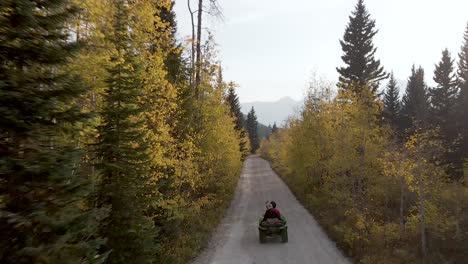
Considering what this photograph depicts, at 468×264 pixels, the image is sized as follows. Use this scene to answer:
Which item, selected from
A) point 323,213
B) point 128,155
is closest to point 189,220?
point 323,213

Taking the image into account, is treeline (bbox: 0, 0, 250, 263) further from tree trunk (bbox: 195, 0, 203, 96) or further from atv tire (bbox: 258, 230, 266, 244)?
atv tire (bbox: 258, 230, 266, 244)

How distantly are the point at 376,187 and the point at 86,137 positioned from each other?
Result: 16529 millimetres

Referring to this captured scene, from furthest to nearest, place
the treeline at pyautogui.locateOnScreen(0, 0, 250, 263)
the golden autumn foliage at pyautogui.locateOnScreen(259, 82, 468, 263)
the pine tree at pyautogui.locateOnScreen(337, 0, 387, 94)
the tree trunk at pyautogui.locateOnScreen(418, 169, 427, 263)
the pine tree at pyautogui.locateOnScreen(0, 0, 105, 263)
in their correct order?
the pine tree at pyautogui.locateOnScreen(337, 0, 387, 94) → the golden autumn foliage at pyautogui.locateOnScreen(259, 82, 468, 263) → the tree trunk at pyautogui.locateOnScreen(418, 169, 427, 263) → the treeline at pyautogui.locateOnScreen(0, 0, 250, 263) → the pine tree at pyautogui.locateOnScreen(0, 0, 105, 263)

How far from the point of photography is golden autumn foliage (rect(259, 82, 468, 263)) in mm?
14445

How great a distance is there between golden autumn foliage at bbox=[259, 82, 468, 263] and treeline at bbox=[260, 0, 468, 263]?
39mm

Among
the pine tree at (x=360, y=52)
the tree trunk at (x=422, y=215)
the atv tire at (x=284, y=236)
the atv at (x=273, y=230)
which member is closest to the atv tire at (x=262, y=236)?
the atv at (x=273, y=230)

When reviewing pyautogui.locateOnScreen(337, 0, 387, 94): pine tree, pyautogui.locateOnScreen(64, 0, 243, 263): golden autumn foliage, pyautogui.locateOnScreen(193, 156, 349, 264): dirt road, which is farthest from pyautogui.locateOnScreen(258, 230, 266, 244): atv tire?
pyautogui.locateOnScreen(337, 0, 387, 94): pine tree

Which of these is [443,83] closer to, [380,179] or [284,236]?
[380,179]

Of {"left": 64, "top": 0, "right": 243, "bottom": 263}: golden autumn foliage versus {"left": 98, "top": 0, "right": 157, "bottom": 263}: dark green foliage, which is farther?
{"left": 64, "top": 0, "right": 243, "bottom": 263}: golden autumn foliage

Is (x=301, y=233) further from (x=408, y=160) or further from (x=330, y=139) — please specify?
(x=330, y=139)

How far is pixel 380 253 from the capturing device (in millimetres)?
14258

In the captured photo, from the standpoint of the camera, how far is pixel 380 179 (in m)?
21.5

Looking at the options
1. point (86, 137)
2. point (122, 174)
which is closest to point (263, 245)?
point (122, 174)

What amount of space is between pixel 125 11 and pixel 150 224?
5860 millimetres
